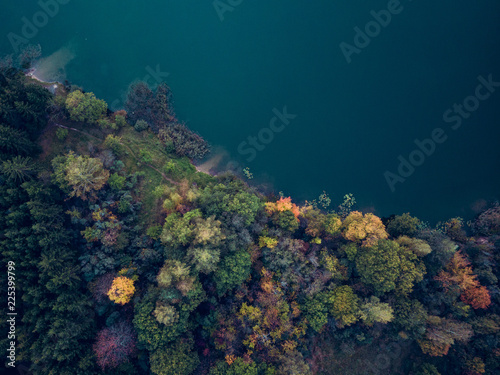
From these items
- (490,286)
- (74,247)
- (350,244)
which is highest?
(490,286)

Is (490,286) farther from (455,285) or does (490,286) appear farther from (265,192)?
(265,192)

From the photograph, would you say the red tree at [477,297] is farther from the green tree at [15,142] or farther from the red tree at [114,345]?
the green tree at [15,142]

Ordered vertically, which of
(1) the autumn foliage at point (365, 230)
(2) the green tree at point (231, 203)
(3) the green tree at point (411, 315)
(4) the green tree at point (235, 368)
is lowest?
(4) the green tree at point (235, 368)

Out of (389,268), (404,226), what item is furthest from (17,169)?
(404,226)

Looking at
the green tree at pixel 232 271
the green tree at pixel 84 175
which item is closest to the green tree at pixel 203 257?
the green tree at pixel 232 271

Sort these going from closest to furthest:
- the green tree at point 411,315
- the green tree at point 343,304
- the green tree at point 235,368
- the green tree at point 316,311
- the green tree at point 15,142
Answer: the green tree at point 15,142
the green tree at point 235,368
the green tree at point 411,315
the green tree at point 343,304
the green tree at point 316,311

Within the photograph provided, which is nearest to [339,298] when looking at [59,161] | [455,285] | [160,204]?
[455,285]

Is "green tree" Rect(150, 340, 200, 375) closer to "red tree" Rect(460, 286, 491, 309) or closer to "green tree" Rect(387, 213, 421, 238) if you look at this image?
"green tree" Rect(387, 213, 421, 238)
